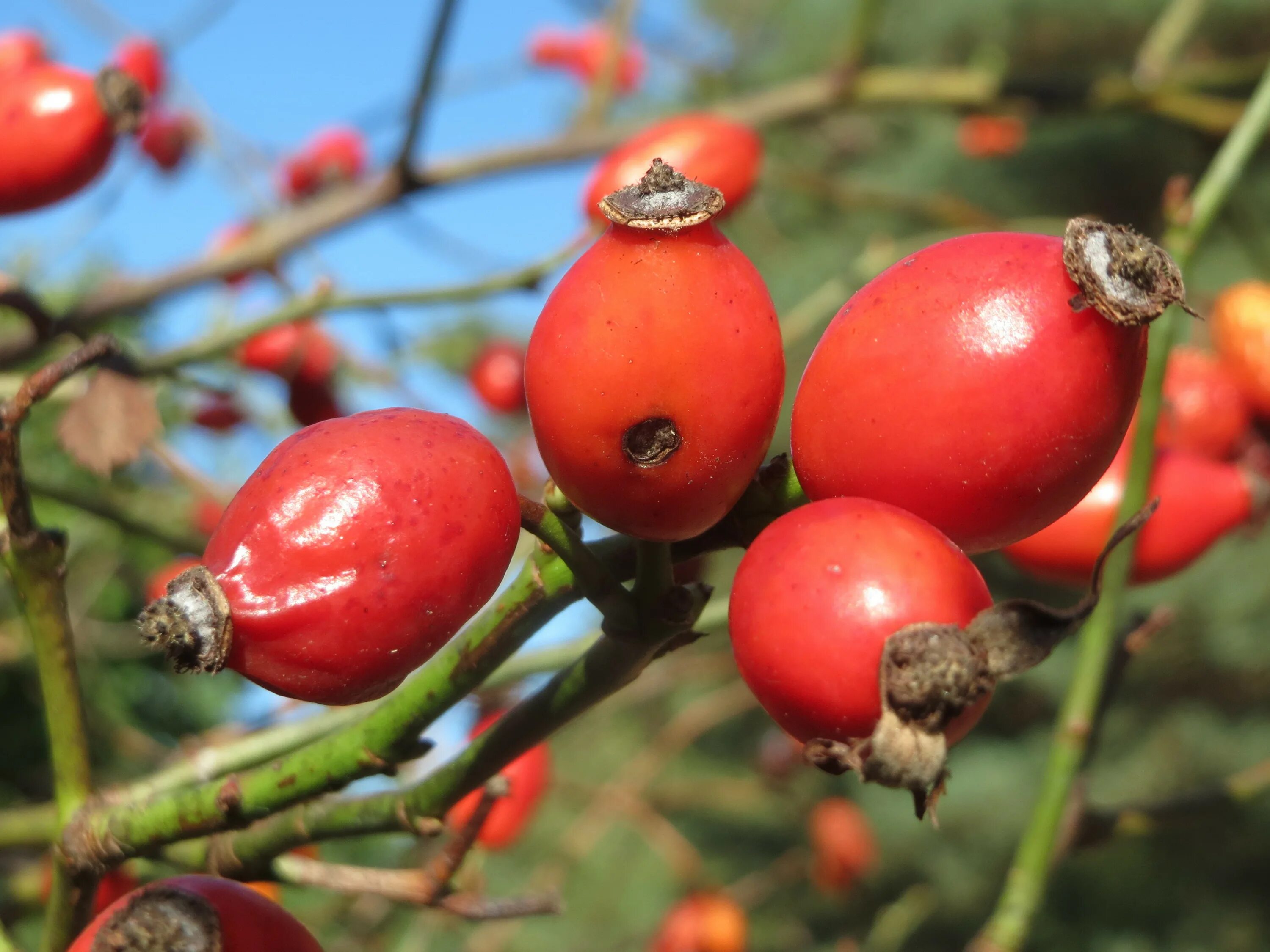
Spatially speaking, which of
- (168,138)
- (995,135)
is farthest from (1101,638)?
(168,138)

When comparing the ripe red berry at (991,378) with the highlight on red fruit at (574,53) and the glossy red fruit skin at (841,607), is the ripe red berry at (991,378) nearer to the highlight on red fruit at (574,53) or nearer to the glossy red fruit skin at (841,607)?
the glossy red fruit skin at (841,607)

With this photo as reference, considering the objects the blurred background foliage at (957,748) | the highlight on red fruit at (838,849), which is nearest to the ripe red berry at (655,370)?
the blurred background foliage at (957,748)

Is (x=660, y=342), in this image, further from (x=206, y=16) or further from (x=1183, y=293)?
(x=206, y=16)

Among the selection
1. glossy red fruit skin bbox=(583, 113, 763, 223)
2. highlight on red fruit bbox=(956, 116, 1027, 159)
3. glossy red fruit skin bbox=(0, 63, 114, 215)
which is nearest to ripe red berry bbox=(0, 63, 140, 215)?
glossy red fruit skin bbox=(0, 63, 114, 215)

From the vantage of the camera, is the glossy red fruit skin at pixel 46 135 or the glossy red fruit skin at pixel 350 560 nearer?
the glossy red fruit skin at pixel 350 560

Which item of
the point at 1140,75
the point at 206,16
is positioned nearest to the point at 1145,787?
the point at 1140,75

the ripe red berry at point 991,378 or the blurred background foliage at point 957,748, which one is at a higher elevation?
the ripe red berry at point 991,378

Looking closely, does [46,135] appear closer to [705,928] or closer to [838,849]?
[705,928]

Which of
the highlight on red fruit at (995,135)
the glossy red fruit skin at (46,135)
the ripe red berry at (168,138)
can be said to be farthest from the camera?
the highlight on red fruit at (995,135)
